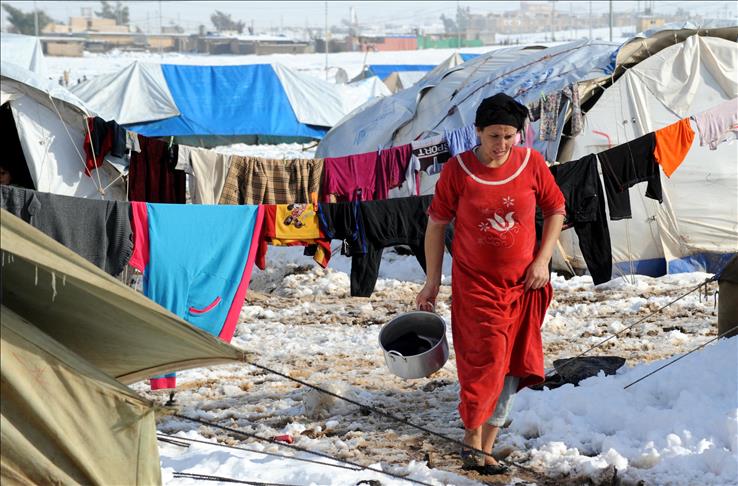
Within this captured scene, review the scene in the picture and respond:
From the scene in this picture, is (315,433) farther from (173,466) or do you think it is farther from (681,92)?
(681,92)

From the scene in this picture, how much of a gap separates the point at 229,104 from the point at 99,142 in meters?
15.3

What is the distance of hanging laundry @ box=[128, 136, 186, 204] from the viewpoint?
395 inches

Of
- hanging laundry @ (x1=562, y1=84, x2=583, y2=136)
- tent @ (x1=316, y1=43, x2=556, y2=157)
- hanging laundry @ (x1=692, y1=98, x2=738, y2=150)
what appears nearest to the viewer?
hanging laundry @ (x1=692, y1=98, x2=738, y2=150)

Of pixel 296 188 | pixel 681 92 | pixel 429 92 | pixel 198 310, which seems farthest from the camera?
pixel 429 92

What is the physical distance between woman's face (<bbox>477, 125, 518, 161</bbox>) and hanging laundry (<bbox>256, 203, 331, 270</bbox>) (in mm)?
2631

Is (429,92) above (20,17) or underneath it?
underneath

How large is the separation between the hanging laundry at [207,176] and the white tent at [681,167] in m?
3.73

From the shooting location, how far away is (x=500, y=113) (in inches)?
179

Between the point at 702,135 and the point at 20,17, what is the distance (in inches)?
3640

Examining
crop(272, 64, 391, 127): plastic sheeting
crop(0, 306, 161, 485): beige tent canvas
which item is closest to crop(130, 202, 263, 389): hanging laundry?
crop(0, 306, 161, 485): beige tent canvas

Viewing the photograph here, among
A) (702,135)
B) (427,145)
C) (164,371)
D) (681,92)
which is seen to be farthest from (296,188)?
(164,371)

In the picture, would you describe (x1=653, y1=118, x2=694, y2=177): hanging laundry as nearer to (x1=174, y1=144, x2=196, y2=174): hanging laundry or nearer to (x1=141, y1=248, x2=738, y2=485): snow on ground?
(x1=141, y1=248, x2=738, y2=485): snow on ground

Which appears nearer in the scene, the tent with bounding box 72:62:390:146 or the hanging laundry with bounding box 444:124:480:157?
the hanging laundry with bounding box 444:124:480:157

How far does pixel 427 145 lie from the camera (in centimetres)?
968
